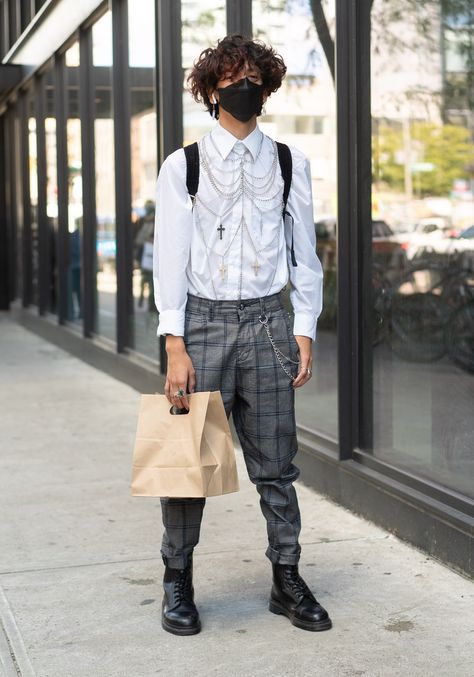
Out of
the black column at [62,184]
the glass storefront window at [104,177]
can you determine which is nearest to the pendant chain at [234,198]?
the glass storefront window at [104,177]

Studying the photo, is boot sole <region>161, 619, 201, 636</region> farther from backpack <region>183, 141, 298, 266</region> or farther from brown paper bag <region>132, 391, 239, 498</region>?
backpack <region>183, 141, 298, 266</region>

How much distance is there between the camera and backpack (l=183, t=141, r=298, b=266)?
12.5 feet

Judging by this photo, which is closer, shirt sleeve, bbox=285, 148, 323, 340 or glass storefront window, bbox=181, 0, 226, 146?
shirt sleeve, bbox=285, 148, 323, 340

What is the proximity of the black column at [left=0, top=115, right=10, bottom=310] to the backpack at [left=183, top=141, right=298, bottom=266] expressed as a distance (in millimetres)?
15658

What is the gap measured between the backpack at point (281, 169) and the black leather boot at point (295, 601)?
112 centimetres

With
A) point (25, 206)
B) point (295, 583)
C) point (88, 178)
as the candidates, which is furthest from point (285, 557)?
point (25, 206)

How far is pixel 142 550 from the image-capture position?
502 cm

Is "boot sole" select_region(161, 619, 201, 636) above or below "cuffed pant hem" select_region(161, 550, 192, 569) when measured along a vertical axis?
below

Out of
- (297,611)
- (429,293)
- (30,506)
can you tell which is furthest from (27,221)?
(297,611)

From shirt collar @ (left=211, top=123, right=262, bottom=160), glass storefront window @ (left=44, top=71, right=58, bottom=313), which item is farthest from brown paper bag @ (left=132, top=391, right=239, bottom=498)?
glass storefront window @ (left=44, top=71, right=58, bottom=313)

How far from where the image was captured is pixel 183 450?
3.74 meters

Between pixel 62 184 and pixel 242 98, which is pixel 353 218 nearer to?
pixel 242 98

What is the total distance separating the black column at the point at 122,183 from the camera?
10289 mm

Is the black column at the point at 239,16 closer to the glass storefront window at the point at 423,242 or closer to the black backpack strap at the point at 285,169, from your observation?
the glass storefront window at the point at 423,242
